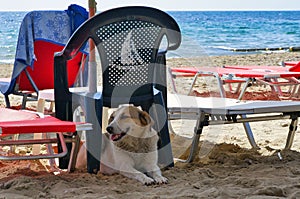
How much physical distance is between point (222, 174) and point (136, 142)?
66 centimetres

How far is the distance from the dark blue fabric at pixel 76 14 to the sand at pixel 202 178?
1.73 m

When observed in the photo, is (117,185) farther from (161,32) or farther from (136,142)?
(161,32)

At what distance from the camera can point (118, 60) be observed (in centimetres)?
399

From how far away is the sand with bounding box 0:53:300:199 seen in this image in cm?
345

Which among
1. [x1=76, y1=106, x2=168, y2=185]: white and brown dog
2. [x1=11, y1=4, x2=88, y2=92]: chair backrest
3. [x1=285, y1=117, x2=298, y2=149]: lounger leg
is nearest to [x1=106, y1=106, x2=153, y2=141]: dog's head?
[x1=76, y1=106, x2=168, y2=185]: white and brown dog

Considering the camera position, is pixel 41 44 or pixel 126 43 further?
pixel 41 44

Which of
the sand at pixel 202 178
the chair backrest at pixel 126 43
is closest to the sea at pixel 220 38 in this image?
the chair backrest at pixel 126 43

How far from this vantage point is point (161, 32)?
4.12 meters

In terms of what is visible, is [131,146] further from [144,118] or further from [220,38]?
[220,38]

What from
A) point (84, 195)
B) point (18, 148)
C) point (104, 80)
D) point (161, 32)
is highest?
point (161, 32)

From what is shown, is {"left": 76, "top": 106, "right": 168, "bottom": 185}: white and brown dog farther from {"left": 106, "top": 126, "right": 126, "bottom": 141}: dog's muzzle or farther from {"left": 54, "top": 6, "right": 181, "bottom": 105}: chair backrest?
{"left": 54, "top": 6, "right": 181, "bottom": 105}: chair backrest

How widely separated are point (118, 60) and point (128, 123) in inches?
17.8

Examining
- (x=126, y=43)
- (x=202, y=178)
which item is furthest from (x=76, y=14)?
(x=202, y=178)

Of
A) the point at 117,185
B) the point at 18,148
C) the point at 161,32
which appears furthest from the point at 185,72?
the point at 117,185
